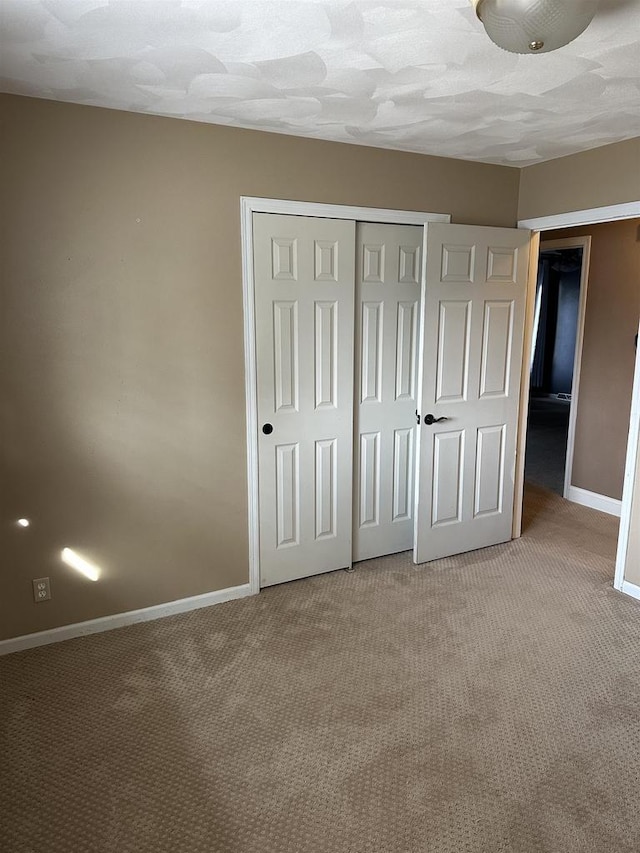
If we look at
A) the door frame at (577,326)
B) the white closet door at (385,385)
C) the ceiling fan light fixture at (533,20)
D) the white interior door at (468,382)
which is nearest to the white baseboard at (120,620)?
the white closet door at (385,385)

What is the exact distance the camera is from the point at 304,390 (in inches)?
127

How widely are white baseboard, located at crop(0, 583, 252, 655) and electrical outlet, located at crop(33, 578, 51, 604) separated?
0.57ft

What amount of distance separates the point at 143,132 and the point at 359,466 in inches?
83.0

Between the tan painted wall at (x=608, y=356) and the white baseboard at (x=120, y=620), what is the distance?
9.96ft

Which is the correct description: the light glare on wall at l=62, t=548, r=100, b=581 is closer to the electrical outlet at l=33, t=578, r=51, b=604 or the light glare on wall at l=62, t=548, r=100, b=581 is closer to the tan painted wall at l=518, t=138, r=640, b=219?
the electrical outlet at l=33, t=578, r=51, b=604

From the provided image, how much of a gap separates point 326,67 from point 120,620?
2659 mm

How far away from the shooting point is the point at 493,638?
2.86 meters

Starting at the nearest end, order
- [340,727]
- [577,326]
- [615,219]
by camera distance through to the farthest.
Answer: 1. [340,727]
2. [615,219]
3. [577,326]

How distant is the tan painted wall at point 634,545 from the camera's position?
3.23 meters

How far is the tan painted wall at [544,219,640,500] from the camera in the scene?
432 cm

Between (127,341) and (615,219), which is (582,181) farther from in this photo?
(127,341)

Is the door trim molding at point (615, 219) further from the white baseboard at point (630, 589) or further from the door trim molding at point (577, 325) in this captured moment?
the door trim molding at point (577, 325)

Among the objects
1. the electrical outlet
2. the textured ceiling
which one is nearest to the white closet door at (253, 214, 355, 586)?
the textured ceiling

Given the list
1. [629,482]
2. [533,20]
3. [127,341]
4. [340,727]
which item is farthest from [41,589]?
[629,482]
